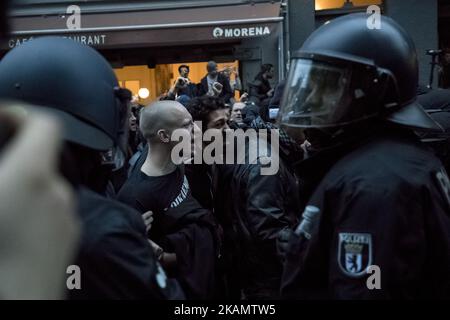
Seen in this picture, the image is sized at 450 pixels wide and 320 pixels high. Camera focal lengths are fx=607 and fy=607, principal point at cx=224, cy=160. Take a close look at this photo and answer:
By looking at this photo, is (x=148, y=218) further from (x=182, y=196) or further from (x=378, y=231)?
(x=378, y=231)

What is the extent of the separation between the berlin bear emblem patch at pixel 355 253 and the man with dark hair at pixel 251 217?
57.5 inches

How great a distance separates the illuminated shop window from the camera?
10.8 m

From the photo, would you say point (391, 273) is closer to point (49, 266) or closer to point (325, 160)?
point (325, 160)

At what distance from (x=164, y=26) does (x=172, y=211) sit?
Result: 6796 mm

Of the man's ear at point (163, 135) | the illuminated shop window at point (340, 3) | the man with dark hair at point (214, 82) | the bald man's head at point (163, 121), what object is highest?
the illuminated shop window at point (340, 3)

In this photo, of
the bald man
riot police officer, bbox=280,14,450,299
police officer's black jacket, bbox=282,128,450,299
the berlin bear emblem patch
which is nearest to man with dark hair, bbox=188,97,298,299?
the bald man

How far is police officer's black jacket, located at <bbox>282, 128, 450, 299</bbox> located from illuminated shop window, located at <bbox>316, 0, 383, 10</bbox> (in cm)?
934

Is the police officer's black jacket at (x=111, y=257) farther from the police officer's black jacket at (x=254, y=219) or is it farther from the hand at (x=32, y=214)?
the police officer's black jacket at (x=254, y=219)

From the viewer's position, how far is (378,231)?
167cm

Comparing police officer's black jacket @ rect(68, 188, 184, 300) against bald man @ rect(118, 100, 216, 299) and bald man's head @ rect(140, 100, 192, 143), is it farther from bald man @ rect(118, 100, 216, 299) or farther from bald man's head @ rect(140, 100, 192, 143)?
bald man's head @ rect(140, 100, 192, 143)

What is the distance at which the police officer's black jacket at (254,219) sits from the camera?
3205 millimetres

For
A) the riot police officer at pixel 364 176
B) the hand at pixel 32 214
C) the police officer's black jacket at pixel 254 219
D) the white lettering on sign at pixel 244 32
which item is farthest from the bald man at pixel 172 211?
the white lettering on sign at pixel 244 32

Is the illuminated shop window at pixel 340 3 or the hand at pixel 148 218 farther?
the illuminated shop window at pixel 340 3

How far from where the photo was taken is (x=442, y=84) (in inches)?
229
